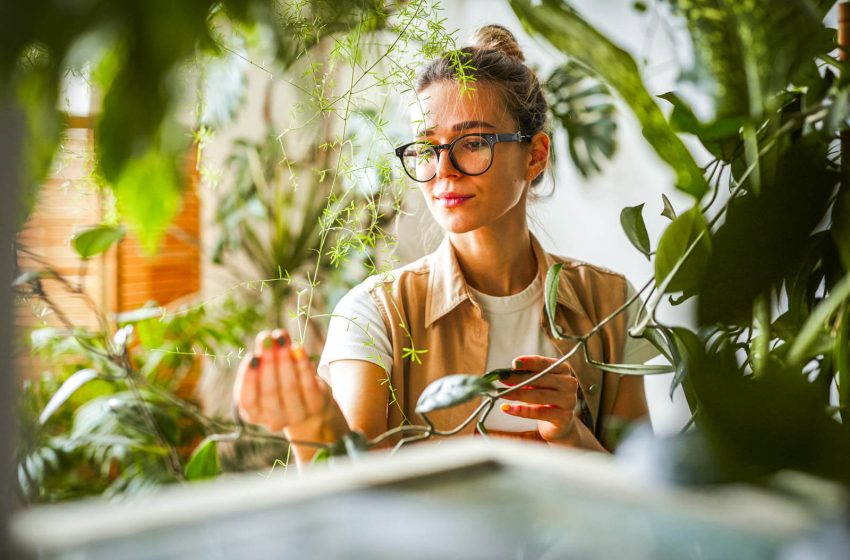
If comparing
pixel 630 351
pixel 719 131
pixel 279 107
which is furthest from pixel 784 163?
pixel 279 107

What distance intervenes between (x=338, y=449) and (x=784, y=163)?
317 mm

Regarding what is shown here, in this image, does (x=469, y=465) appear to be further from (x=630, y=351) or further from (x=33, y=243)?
(x=630, y=351)

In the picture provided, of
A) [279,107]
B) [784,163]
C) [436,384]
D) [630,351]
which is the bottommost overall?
[630,351]

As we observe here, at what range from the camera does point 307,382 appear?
0.40 meters

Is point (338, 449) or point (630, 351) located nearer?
point (338, 449)

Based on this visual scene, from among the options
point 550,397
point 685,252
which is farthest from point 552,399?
point 685,252

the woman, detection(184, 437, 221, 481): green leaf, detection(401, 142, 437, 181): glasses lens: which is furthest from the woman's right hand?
detection(401, 142, 437, 181): glasses lens

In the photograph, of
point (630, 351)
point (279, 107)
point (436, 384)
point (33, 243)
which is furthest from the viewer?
point (279, 107)

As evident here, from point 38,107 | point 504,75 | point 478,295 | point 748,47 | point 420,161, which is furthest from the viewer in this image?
point 478,295

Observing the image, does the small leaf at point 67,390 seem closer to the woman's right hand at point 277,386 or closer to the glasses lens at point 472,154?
the woman's right hand at point 277,386

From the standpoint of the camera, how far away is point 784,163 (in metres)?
0.46

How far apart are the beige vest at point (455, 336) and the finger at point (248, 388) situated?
2.01 feet

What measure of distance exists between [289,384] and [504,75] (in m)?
0.76

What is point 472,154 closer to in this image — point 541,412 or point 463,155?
point 463,155
